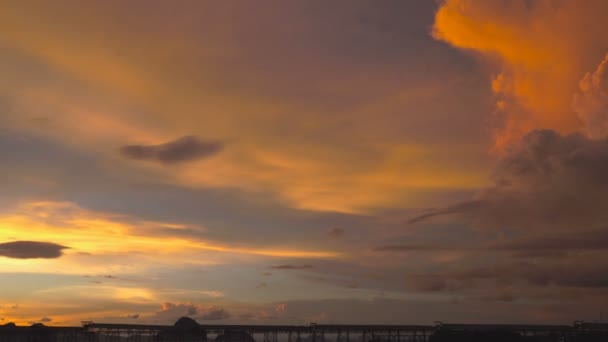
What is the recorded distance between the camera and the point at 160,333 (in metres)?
185

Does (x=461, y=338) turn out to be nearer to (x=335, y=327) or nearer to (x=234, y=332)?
(x=335, y=327)

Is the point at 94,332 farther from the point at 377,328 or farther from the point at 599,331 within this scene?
the point at 599,331

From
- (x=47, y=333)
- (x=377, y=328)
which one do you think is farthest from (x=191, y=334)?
(x=377, y=328)

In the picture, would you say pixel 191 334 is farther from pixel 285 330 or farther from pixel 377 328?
pixel 377 328

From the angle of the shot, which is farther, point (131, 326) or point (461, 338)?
point (131, 326)

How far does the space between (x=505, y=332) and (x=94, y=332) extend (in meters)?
116

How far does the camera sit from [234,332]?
7776 inches

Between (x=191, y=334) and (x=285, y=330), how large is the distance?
3051cm

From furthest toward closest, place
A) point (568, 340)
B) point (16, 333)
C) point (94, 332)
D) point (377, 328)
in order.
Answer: point (377, 328) → point (568, 340) → point (94, 332) → point (16, 333)

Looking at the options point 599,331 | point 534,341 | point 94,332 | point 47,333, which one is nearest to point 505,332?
point 534,341

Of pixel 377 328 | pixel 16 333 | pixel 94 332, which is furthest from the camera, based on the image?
pixel 377 328

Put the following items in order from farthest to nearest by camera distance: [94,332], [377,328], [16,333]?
[377,328] < [94,332] < [16,333]

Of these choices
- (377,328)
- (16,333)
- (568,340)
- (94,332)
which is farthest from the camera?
(377,328)

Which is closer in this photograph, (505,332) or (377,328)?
(505,332)
